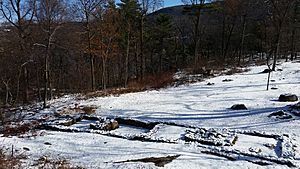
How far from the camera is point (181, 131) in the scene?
42.9ft

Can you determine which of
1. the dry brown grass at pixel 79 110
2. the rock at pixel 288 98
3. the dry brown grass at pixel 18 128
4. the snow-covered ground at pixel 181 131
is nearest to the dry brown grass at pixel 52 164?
the snow-covered ground at pixel 181 131

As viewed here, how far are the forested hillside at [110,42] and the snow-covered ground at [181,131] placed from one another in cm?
372

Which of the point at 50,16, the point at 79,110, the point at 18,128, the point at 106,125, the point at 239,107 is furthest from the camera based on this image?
the point at 50,16

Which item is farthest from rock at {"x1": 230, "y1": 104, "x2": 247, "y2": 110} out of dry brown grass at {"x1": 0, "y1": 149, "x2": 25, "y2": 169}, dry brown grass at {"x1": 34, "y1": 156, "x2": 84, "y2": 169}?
dry brown grass at {"x1": 0, "y1": 149, "x2": 25, "y2": 169}

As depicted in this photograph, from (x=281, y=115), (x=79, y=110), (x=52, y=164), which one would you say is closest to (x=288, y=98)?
(x=281, y=115)

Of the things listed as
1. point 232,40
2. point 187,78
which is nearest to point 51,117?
point 187,78

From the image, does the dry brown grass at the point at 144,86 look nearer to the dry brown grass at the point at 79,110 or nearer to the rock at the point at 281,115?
the dry brown grass at the point at 79,110

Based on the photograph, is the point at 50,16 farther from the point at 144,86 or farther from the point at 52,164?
the point at 52,164

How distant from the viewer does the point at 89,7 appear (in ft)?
83.4

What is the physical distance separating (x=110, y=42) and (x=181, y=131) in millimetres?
17640

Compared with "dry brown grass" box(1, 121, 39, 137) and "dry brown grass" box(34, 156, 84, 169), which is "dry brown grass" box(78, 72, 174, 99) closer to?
"dry brown grass" box(1, 121, 39, 137)

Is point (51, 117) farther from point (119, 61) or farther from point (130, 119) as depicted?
point (119, 61)

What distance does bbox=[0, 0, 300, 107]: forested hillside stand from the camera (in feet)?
74.5

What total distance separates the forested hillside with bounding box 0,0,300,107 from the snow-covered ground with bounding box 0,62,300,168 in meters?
3.72
